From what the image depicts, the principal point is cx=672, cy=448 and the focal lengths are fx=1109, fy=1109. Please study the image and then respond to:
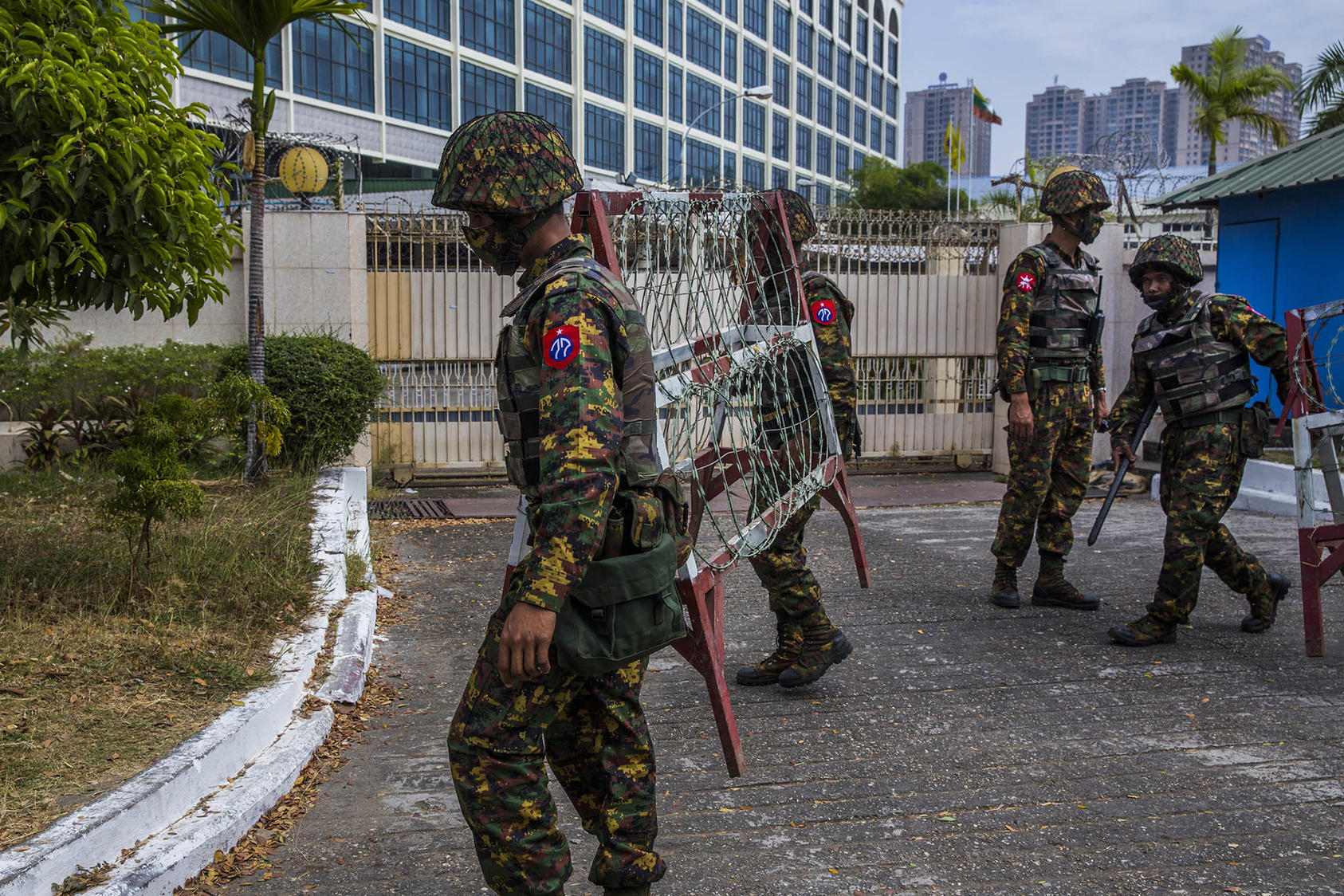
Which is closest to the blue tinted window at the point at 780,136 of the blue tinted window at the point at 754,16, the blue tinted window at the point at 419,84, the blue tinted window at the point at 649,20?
the blue tinted window at the point at 754,16

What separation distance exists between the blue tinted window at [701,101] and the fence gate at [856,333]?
47.4 metres

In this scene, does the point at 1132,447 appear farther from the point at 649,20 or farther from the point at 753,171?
the point at 753,171

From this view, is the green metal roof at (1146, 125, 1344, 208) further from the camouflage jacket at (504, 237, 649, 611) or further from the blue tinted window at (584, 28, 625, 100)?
the blue tinted window at (584, 28, 625, 100)

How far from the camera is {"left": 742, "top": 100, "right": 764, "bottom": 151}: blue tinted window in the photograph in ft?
208

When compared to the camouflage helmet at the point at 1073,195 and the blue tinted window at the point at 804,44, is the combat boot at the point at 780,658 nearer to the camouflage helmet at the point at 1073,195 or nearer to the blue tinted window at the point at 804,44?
the camouflage helmet at the point at 1073,195

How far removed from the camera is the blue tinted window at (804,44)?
68.8 m

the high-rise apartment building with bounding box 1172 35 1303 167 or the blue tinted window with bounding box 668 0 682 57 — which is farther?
the blue tinted window with bounding box 668 0 682 57

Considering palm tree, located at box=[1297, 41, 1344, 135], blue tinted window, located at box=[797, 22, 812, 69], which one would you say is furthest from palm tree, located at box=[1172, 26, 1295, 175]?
blue tinted window, located at box=[797, 22, 812, 69]

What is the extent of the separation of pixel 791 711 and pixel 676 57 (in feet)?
183

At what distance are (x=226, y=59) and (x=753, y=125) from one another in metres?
36.6

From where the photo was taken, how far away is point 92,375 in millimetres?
8844

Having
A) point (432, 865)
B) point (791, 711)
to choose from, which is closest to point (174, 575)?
point (432, 865)

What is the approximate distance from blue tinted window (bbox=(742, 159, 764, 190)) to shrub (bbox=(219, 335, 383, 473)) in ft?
188

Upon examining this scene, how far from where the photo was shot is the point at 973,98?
159 feet
